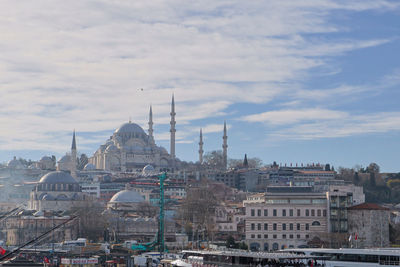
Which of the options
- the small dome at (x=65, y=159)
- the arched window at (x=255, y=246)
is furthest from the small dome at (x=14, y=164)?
the arched window at (x=255, y=246)

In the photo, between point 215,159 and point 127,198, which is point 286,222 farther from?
point 215,159

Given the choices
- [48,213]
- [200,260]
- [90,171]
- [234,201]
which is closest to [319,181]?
[234,201]

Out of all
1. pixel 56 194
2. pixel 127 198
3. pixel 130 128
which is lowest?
pixel 127 198

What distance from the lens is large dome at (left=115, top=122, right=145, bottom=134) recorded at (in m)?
136

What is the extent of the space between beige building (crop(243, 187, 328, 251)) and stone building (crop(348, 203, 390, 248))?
183 centimetres

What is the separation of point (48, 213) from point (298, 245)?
37.1 meters

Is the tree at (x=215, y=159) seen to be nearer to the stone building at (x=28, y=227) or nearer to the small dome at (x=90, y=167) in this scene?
the small dome at (x=90, y=167)

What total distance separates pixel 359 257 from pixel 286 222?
23641 millimetres

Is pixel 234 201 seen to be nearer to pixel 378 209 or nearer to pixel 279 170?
pixel 279 170

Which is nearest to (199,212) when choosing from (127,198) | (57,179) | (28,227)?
(28,227)

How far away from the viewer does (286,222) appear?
54.8 meters

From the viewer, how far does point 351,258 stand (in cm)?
3147

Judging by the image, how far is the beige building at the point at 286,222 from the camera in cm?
5453

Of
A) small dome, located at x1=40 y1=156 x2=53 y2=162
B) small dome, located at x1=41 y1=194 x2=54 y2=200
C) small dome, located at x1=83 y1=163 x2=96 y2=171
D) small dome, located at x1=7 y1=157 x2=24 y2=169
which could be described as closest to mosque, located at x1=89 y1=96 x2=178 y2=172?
small dome, located at x1=83 y1=163 x2=96 y2=171
